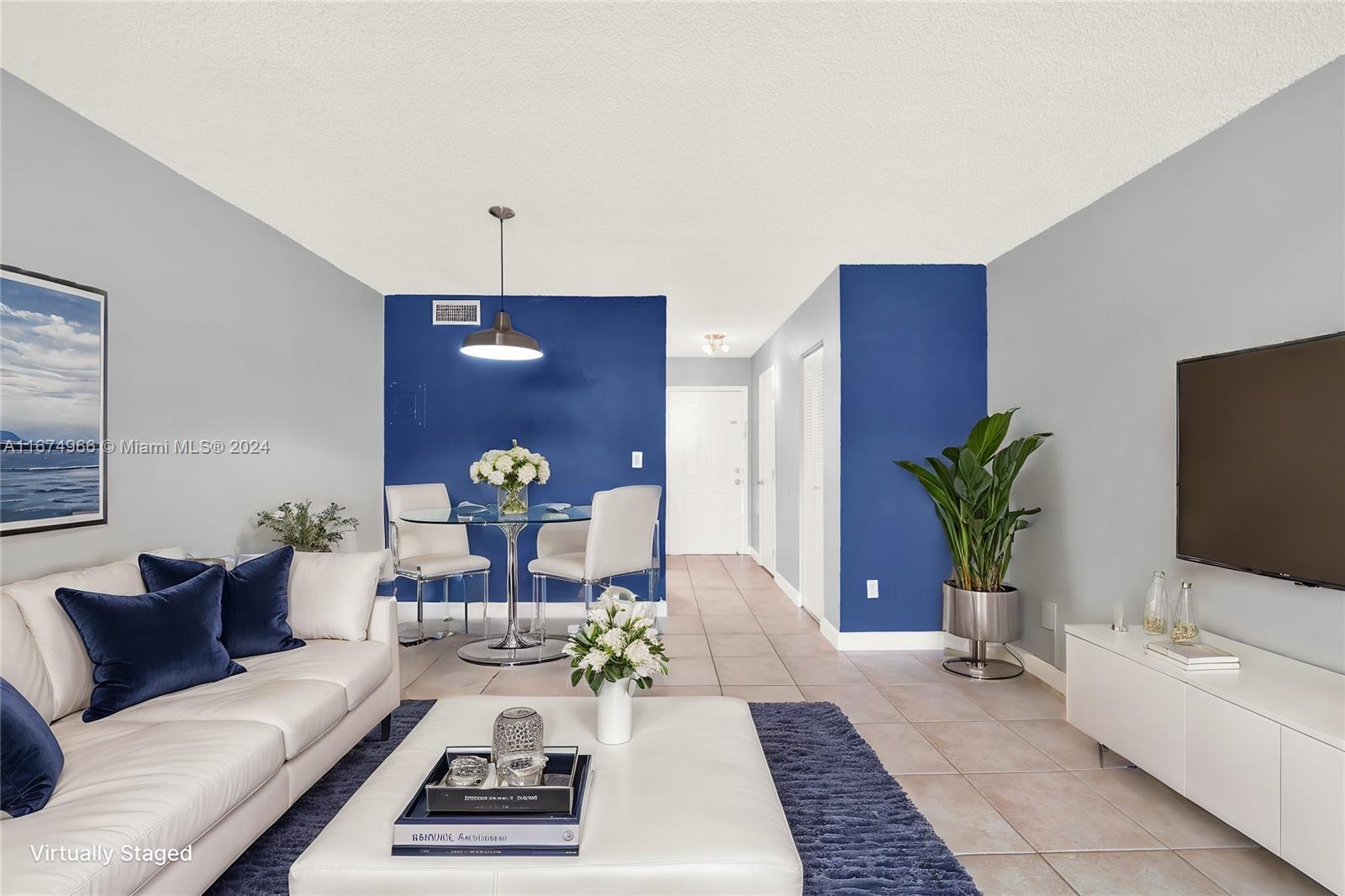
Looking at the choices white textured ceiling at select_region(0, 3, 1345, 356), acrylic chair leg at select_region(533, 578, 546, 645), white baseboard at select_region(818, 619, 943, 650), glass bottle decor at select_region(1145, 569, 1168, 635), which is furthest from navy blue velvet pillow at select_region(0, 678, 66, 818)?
white baseboard at select_region(818, 619, 943, 650)

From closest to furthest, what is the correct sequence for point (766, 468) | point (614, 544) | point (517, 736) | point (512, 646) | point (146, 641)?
1. point (517, 736)
2. point (146, 641)
3. point (614, 544)
4. point (512, 646)
5. point (766, 468)

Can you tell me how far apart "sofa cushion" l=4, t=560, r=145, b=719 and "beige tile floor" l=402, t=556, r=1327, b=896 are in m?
1.59

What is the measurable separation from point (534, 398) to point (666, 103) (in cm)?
317

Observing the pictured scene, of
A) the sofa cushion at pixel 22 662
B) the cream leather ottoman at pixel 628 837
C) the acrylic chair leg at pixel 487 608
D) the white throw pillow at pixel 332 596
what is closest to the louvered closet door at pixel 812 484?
the acrylic chair leg at pixel 487 608

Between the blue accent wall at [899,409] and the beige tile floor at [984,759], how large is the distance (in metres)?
0.47

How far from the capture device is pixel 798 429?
580 cm

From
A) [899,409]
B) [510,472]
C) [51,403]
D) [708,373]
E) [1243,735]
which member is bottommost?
[1243,735]

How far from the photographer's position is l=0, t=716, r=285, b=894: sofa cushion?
1354 millimetres

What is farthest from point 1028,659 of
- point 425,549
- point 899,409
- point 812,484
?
point 425,549

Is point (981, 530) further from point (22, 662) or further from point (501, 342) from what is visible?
point (22, 662)

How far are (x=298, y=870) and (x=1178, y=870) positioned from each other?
231 cm

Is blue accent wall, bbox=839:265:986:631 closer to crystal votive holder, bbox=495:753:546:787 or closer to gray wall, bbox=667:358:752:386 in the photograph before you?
crystal votive holder, bbox=495:753:546:787

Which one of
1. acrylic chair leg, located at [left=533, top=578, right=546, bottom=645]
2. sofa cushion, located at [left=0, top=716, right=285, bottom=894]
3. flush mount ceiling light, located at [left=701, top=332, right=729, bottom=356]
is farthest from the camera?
flush mount ceiling light, located at [left=701, top=332, right=729, bottom=356]

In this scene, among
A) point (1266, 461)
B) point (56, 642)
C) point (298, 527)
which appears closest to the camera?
point (56, 642)
